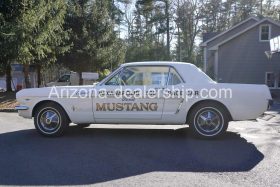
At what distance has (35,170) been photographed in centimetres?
592

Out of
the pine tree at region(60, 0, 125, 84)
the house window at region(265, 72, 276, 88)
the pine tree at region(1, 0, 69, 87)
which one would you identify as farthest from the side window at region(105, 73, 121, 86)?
the house window at region(265, 72, 276, 88)

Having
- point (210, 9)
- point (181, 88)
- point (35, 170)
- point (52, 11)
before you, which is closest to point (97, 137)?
point (181, 88)

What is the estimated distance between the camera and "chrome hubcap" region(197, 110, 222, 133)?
26.8 feet

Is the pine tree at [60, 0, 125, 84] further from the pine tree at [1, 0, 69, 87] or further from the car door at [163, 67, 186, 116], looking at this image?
the car door at [163, 67, 186, 116]

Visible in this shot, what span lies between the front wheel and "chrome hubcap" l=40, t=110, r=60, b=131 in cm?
289

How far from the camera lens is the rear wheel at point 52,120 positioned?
8.62 m

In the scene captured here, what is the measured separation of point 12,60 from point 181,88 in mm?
12663

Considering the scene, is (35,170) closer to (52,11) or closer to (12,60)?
(12,60)

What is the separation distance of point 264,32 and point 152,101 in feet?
73.4

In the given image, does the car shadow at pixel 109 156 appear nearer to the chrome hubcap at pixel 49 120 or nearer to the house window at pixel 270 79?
the chrome hubcap at pixel 49 120

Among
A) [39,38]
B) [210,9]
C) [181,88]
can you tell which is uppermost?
[210,9]

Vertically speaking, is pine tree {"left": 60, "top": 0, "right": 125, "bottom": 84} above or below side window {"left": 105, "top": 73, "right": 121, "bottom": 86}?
above

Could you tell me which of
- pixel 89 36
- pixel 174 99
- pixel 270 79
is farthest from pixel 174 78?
pixel 270 79

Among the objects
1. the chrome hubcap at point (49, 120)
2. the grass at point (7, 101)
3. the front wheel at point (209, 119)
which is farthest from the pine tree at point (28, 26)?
the front wheel at point (209, 119)
